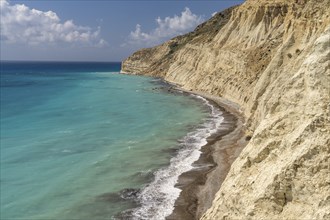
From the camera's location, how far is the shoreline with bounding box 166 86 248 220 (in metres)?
22.7

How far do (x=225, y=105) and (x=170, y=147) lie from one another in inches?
1048

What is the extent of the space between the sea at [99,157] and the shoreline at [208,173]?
72 centimetres

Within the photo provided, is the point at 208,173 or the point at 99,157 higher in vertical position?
the point at 208,173

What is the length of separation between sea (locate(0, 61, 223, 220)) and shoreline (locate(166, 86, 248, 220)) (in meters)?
0.72

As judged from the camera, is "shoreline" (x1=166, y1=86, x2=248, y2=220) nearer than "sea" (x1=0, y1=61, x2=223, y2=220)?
Yes

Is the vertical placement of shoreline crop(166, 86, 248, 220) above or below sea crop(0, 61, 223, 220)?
above

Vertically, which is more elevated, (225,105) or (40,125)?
(225,105)

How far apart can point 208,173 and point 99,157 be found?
10890mm

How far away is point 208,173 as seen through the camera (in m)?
28.4

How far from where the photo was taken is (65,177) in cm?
3000

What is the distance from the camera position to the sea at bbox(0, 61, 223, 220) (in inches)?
955

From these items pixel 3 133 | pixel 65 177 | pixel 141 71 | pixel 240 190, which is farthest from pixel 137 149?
pixel 141 71

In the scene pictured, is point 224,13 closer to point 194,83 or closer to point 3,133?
point 194,83

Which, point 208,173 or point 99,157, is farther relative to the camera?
point 99,157
